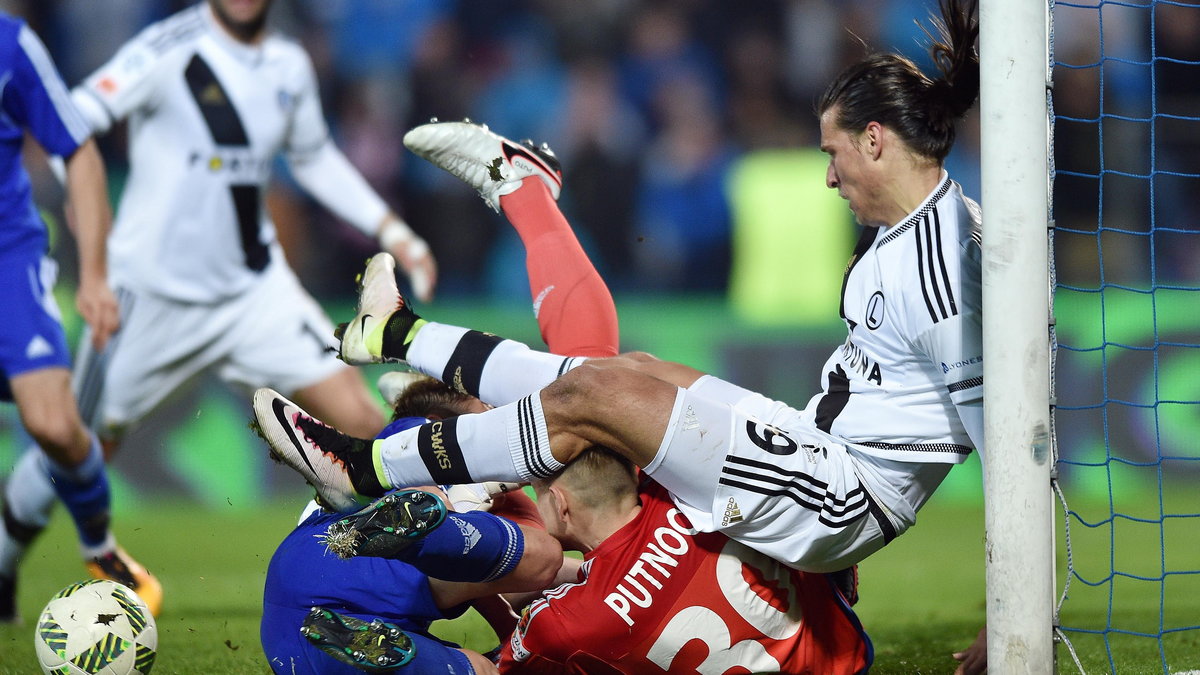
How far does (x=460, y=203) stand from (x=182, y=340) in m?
3.07

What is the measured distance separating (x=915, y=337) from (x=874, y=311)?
0.17m

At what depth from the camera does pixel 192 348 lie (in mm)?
7074

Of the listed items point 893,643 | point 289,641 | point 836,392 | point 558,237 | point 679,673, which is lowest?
point 893,643

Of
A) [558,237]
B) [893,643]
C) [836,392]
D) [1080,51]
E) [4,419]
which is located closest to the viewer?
[836,392]

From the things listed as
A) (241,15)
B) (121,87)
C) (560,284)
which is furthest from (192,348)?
(560,284)

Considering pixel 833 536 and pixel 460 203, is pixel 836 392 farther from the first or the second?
pixel 460 203

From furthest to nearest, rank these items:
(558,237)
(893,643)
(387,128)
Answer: (387,128), (893,643), (558,237)

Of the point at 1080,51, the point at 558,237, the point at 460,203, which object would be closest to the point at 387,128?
the point at 460,203

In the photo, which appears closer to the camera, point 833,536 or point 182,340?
point 833,536

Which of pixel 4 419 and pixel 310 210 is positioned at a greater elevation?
pixel 310 210

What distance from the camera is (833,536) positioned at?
11.6 ft

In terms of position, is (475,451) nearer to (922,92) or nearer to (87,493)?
(922,92)

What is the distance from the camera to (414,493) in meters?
3.27

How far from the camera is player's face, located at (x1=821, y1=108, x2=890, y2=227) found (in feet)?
12.0
